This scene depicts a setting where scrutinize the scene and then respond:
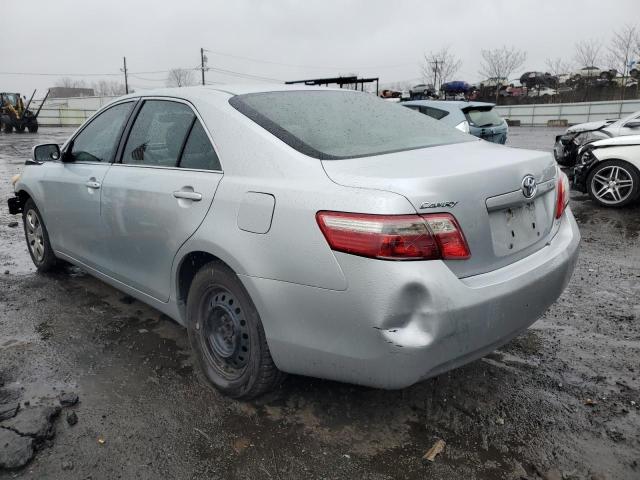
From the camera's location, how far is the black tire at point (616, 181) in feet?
24.7

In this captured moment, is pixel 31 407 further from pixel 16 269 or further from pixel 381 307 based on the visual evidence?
pixel 16 269

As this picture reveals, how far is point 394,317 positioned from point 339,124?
1.23 meters

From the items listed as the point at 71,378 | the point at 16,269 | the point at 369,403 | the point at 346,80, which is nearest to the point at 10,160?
the point at 346,80

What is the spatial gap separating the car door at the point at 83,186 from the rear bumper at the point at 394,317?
70.5 inches

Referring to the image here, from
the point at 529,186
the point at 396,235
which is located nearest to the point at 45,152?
the point at 396,235

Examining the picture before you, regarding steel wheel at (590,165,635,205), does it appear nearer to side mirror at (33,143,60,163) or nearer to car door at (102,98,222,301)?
car door at (102,98,222,301)

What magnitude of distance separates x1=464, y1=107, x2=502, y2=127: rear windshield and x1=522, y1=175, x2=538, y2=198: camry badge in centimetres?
815

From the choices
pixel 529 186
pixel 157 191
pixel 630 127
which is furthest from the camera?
pixel 630 127

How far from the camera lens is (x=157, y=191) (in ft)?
9.71

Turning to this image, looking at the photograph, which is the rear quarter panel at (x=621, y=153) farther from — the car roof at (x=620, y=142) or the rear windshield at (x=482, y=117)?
the rear windshield at (x=482, y=117)

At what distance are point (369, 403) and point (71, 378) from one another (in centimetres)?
172

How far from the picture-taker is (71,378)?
119 inches

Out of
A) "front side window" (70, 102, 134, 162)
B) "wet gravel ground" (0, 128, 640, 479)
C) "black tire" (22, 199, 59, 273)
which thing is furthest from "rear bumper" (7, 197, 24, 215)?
"wet gravel ground" (0, 128, 640, 479)

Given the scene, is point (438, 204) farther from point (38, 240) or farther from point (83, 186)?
point (38, 240)
